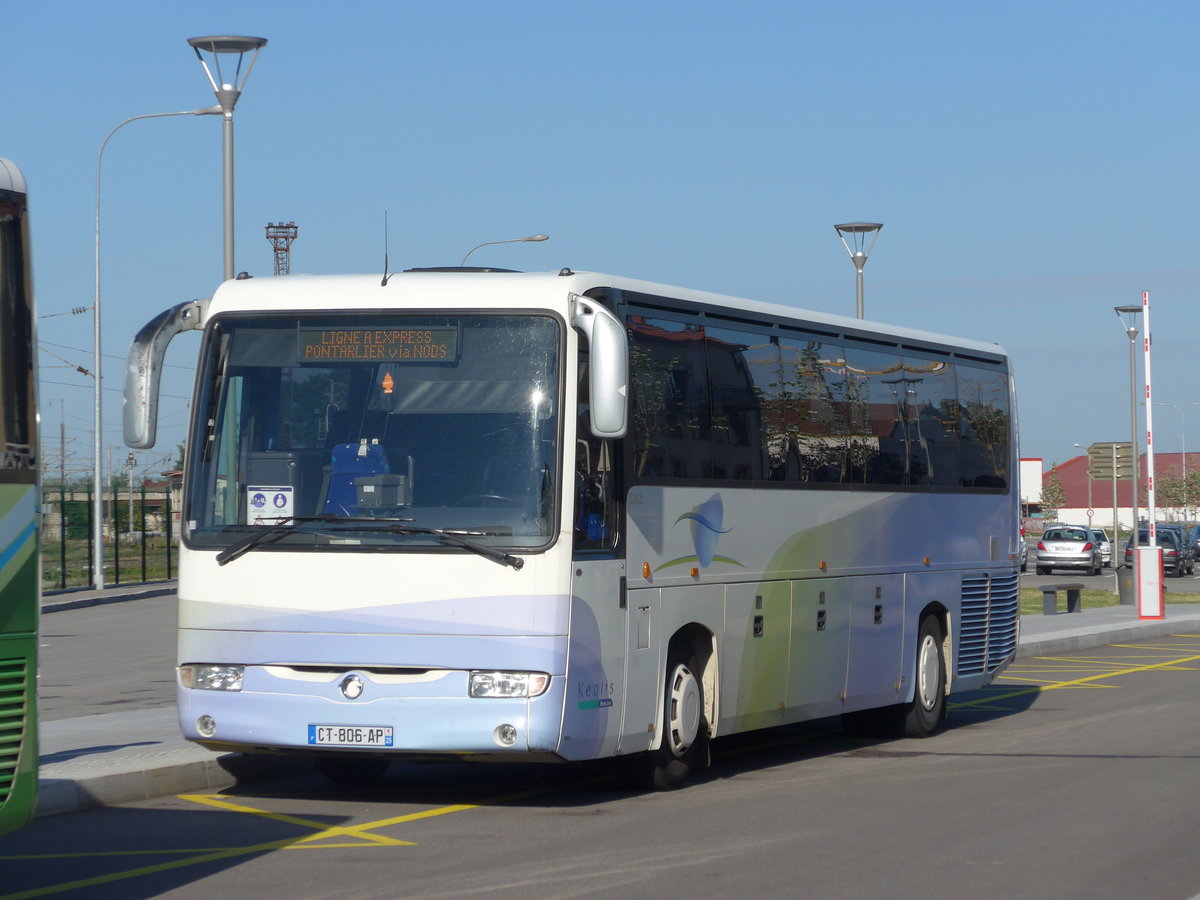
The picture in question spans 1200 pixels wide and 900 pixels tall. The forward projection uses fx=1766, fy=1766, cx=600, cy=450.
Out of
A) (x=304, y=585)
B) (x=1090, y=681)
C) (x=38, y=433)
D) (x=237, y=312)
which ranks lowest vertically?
(x=1090, y=681)

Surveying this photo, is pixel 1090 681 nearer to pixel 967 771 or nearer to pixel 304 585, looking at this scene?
pixel 967 771

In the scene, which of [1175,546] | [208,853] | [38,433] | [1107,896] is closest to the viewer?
[38,433]

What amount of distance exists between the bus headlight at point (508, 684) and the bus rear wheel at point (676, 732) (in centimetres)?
148

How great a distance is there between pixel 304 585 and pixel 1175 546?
56.3 m

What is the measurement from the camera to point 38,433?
7391 millimetres

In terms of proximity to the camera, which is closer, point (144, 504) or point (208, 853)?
point (208, 853)

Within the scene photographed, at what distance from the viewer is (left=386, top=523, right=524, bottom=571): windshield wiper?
1016 centimetres

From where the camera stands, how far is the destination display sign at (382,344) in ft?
34.9

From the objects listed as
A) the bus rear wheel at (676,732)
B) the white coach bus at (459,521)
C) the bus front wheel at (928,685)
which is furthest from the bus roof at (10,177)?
the bus front wheel at (928,685)

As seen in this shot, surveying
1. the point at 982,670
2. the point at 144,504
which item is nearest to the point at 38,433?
the point at 982,670

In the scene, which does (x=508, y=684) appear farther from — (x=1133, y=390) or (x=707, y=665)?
(x=1133, y=390)

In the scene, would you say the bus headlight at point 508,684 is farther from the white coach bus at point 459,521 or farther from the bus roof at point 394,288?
the bus roof at point 394,288

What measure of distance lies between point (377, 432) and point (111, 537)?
1544 inches

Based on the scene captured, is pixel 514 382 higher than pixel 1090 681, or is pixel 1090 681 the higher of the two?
pixel 514 382
